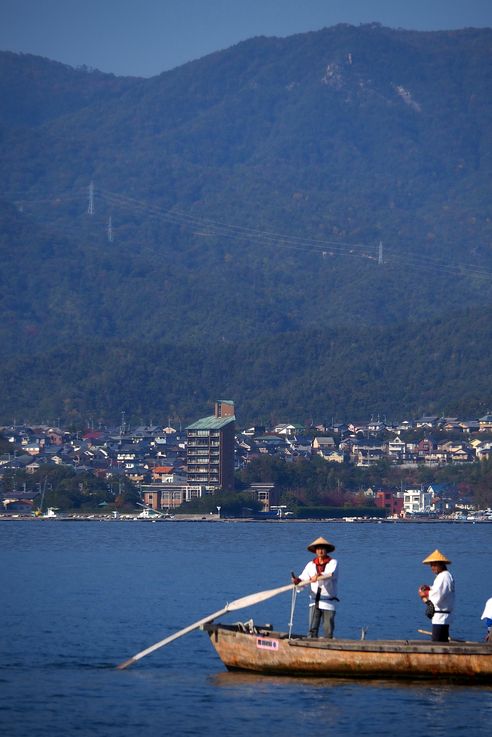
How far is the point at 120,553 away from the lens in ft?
268

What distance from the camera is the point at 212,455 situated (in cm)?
15012

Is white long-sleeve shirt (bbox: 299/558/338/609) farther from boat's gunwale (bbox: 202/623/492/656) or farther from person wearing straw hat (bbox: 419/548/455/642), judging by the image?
person wearing straw hat (bbox: 419/548/455/642)

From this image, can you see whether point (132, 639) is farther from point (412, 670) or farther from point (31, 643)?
point (412, 670)

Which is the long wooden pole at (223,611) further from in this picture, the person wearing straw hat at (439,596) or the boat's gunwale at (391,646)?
the person wearing straw hat at (439,596)

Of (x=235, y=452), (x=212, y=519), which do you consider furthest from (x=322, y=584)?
(x=235, y=452)

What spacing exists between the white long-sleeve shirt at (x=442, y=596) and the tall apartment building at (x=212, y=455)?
384 feet

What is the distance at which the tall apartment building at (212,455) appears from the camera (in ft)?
487

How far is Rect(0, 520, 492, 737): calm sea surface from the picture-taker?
27469 mm

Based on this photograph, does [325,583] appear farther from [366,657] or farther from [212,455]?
[212,455]

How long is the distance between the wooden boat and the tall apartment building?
116 meters

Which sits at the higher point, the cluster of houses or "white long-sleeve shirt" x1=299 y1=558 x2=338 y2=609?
the cluster of houses

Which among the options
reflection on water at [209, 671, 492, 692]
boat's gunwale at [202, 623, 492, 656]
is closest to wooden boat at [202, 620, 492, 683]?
boat's gunwale at [202, 623, 492, 656]

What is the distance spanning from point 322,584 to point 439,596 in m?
2.01

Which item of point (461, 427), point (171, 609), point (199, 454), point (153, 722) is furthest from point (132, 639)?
point (461, 427)
